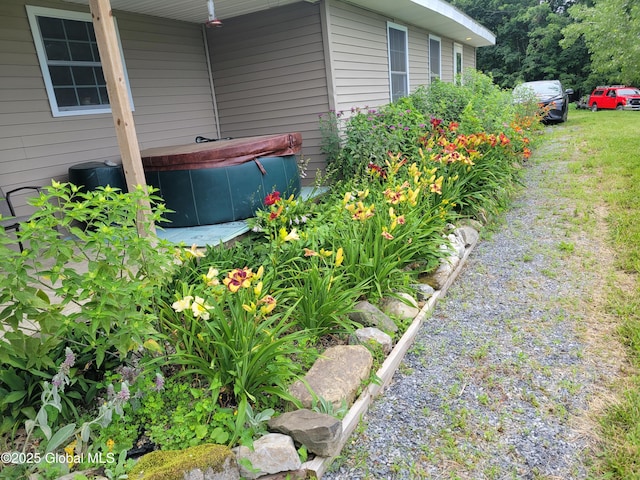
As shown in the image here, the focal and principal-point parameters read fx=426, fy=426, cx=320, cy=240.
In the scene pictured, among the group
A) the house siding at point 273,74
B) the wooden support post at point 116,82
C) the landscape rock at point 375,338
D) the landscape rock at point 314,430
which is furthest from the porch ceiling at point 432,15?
the landscape rock at point 314,430

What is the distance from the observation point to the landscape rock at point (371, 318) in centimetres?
277

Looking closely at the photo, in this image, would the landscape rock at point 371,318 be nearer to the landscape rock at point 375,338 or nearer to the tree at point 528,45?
the landscape rock at point 375,338

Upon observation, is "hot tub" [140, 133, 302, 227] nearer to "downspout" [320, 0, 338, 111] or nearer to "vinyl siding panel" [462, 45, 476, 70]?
"downspout" [320, 0, 338, 111]

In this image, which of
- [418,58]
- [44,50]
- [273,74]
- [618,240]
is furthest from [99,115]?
[418,58]

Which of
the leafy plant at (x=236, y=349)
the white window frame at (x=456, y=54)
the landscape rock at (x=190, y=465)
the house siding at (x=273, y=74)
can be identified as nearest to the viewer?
the landscape rock at (x=190, y=465)

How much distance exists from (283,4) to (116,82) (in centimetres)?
360

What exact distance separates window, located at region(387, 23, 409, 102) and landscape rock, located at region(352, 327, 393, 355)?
20.1 feet

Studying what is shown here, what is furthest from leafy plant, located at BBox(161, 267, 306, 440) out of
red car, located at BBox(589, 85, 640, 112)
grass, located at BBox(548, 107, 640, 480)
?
red car, located at BBox(589, 85, 640, 112)

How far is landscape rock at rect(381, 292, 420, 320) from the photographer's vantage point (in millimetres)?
2998

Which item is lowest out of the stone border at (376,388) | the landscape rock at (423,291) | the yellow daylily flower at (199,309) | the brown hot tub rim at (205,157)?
the stone border at (376,388)

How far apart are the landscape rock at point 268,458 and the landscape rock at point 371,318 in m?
1.13

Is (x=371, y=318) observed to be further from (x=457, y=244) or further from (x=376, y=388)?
(x=457, y=244)

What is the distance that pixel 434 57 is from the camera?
10.3 meters

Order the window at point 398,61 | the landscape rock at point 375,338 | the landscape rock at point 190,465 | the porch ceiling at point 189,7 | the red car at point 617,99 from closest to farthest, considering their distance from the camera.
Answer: the landscape rock at point 190,465, the landscape rock at point 375,338, the porch ceiling at point 189,7, the window at point 398,61, the red car at point 617,99
